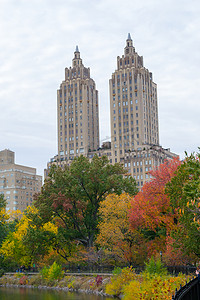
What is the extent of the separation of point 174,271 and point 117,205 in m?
15.5

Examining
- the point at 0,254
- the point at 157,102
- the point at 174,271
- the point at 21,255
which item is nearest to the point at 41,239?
the point at 21,255

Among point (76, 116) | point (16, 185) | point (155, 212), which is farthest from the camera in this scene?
point (16, 185)

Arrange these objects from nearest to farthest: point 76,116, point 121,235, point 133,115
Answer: point 121,235 → point 133,115 → point 76,116

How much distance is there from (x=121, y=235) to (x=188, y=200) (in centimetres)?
2126

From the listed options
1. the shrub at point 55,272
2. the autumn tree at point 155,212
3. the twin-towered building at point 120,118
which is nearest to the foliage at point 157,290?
the autumn tree at point 155,212

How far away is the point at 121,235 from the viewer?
50.3 meters

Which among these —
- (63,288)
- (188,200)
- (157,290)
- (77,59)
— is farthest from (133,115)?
(157,290)

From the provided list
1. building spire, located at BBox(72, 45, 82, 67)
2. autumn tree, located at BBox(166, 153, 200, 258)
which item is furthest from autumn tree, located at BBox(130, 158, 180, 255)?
building spire, located at BBox(72, 45, 82, 67)

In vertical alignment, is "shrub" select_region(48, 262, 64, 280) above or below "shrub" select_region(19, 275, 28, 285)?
above

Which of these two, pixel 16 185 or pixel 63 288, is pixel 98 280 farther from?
pixel 16 185

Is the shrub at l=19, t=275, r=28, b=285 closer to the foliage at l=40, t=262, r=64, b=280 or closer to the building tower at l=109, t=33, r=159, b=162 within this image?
the foliage at l=40, t=262, r=64, b=280

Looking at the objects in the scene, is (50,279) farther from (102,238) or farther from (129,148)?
(129,148)

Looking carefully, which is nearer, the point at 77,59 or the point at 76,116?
the point at 76,116

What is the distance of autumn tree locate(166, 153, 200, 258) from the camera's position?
24361mm
